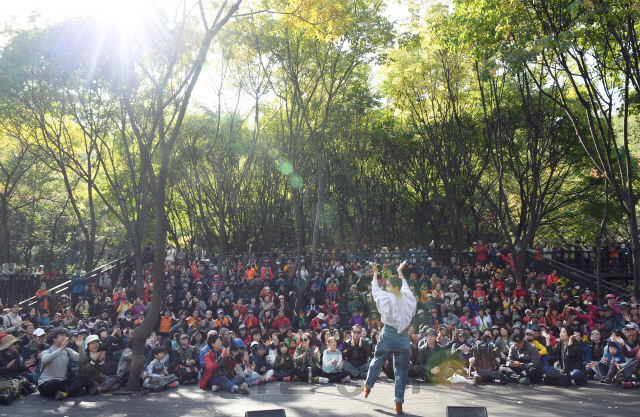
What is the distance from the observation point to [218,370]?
9.36 m

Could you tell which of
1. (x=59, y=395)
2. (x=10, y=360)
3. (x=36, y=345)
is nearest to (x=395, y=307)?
(x=59, y=395)

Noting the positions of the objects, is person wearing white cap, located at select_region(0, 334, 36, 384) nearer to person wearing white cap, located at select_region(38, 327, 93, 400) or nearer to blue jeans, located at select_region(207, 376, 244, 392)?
person wearing white cap, located at select_region(38, 327, 93, 400)

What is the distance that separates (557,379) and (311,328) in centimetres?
649

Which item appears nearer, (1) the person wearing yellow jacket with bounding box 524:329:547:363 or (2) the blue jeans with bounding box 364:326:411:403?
(2) the blue jeans with bounding box 364:326:411:403

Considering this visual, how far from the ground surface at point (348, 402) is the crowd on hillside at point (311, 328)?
1.49ft

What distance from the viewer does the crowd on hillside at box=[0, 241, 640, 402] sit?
9.25m

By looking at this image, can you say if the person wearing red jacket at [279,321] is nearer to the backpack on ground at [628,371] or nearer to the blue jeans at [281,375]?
the blue jeans at [281,375]

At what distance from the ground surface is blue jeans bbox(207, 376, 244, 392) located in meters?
0.24

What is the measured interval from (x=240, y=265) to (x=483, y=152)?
12514 mm

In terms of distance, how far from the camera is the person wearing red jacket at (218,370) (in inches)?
359

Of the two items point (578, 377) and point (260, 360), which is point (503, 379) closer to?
point (578, 377)

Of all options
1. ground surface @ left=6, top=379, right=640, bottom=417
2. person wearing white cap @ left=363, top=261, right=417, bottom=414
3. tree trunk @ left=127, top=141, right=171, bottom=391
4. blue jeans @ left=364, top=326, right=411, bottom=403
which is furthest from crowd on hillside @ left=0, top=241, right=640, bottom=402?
blue jeans @ left=364, top=326, right=411, bottom=403

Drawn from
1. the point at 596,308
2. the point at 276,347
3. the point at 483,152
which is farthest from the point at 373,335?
the point at 483,152

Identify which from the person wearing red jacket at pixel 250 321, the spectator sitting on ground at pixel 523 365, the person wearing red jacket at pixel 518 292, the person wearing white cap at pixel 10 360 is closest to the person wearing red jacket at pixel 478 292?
the person wearing red jacket at pixel 518 292
